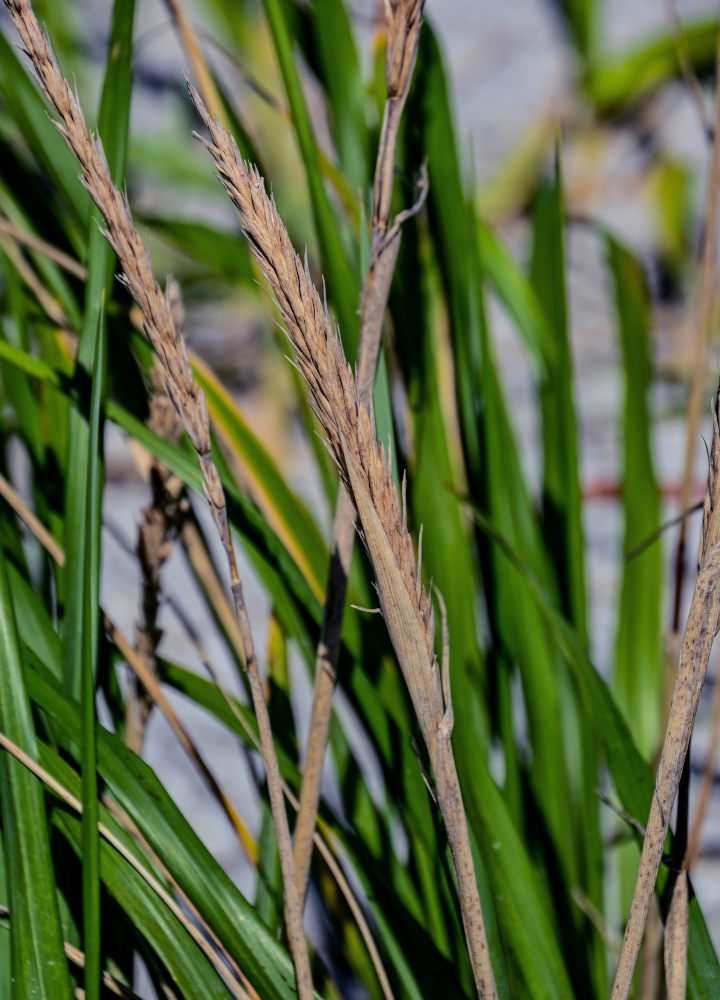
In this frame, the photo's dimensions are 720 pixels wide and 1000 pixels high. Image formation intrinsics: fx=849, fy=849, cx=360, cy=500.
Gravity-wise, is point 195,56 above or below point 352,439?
above

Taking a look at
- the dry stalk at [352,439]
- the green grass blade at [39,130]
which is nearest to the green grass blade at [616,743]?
the dry stalk at [352,439]

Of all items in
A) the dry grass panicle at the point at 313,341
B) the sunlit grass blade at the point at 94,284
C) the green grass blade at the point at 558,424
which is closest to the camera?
the dry grass panicle at the point at 313,341

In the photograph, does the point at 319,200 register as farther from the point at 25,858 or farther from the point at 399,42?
the point at 25,858

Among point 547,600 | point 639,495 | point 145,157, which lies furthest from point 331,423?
point 145,157

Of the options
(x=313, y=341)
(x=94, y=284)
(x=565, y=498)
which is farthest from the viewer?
(x=565, y=498)

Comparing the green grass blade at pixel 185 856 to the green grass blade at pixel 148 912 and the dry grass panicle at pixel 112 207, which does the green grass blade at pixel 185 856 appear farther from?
the dry grass panicle at pixel 112 207

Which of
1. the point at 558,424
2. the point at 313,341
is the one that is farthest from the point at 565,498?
the point at 313,341
